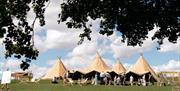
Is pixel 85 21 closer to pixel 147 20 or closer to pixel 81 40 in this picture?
pixel 81 40

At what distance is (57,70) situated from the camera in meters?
69.3

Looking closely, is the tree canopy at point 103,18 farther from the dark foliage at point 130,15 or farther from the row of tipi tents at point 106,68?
the row of tipi tents at point 106,68

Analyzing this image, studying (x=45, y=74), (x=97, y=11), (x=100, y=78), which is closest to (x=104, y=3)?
(x=97, y=11)

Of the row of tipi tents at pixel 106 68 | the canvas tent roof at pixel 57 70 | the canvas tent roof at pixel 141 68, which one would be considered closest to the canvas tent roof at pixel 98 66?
the row of tipi tents at pixel 106 68

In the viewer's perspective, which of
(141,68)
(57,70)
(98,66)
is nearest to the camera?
(141,68)

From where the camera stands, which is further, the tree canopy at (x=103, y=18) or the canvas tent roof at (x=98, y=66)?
the canvas tent roof at (x=98, y=66)

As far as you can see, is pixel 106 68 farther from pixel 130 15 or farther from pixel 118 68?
pixel 130 15

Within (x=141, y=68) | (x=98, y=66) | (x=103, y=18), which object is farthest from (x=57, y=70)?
(x=103, y=18)

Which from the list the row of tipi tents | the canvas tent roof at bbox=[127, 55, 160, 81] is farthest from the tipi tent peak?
the canvas tent roof at bbox=[127, 55, 160, 81]

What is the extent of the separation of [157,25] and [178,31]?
2.58 feet

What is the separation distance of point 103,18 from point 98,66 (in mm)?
47755

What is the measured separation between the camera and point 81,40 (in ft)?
64.4

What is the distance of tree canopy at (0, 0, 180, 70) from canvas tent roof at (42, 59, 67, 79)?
162 ft

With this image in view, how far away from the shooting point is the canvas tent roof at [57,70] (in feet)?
226
